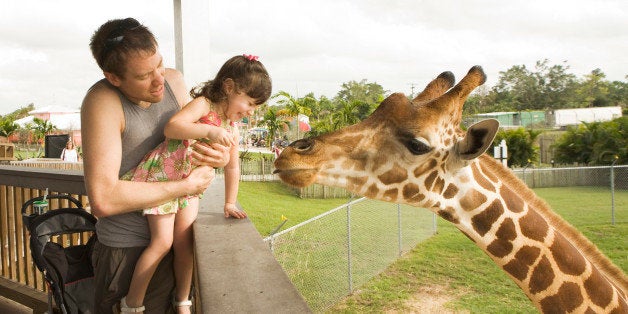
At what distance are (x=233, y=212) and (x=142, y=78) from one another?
78 centimetres

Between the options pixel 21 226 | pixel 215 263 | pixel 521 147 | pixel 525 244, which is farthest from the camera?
pixel 521 147

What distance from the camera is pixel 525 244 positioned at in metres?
2.04

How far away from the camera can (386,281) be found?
889 cm

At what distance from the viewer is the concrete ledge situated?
1170 mm

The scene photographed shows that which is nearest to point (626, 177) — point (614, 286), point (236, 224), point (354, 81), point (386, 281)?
point (386, 281)

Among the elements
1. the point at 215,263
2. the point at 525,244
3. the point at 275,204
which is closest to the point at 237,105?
the point at 215,263

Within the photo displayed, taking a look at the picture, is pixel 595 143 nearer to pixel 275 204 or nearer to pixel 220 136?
pixel 275 204

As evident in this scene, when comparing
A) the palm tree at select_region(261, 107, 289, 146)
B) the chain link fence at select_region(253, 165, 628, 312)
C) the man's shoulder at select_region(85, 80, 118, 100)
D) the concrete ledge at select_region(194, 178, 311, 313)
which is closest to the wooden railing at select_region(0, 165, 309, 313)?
the concrete ledge at select_region(194, 178, 311, 313)

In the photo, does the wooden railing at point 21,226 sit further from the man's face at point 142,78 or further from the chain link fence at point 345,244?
the chain link fence at point 345,244

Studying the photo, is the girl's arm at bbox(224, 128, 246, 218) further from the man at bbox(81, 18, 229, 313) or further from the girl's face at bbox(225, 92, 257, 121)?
the man at bbox(81, 18, 229, 313)

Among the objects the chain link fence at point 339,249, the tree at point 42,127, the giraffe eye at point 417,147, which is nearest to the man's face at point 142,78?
the giraffe eye at point 417,147

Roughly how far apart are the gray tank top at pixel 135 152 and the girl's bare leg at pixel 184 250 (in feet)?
0.47

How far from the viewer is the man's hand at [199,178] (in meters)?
1.81

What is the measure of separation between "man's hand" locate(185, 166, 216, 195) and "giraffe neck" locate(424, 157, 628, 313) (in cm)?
89
